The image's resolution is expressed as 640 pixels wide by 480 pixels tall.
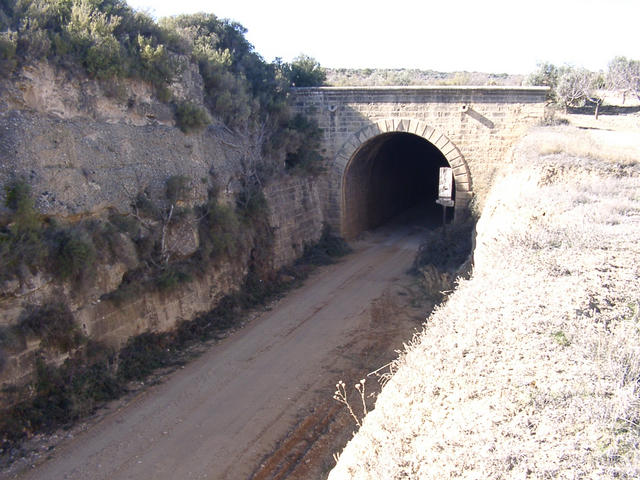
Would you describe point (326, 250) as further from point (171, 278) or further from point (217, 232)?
point (171, 278)

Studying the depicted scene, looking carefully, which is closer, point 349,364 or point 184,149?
point 349,364

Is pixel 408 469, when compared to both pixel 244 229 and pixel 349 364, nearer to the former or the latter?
pixel 349 364

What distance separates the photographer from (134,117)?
448 inches

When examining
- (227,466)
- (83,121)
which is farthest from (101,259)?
(227,466)

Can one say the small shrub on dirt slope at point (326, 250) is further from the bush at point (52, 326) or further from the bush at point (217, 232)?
Result: the bush at point (52, 326)

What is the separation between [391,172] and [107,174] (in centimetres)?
1500

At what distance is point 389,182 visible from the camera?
22828mm

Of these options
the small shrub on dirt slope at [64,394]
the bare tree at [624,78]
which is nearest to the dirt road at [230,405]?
the small shrub on dirt slope at [64,394]

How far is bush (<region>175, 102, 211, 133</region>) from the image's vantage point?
40.9 feet

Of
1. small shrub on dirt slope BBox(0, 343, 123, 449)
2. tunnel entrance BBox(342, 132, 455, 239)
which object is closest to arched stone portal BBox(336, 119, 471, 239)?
tunnel entrance BBox(342, 132, 455, 239)

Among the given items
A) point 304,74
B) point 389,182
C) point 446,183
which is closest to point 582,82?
point 389,182

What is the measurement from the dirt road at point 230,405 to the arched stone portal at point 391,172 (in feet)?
20.7

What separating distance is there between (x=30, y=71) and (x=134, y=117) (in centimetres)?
230

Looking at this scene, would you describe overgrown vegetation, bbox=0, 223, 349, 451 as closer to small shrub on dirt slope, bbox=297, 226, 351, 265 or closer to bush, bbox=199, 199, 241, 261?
bush, bbox=199, 199, 241, 261
